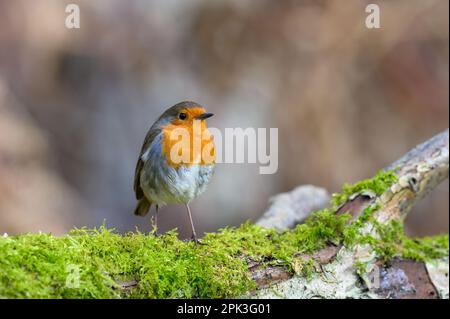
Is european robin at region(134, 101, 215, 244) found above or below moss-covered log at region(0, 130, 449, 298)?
above

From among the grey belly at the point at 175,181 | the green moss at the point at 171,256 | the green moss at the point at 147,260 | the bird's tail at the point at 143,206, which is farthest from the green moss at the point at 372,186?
the bird's tail at the point at 143,206

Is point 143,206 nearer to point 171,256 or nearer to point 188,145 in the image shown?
point 188,145

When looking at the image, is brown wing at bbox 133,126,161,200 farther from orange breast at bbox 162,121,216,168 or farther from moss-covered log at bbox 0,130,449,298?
moss-covered log at bbox 0,130,449,298

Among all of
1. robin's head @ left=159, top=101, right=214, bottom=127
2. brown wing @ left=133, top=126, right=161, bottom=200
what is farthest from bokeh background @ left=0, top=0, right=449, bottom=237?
robin's head @ left=159, top=101, right=214, bottom=127

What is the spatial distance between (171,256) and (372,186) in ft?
3.93

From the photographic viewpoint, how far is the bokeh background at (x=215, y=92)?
522 centimetres

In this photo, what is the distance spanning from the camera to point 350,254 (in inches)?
111

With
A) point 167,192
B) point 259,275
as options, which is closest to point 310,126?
point 167,192

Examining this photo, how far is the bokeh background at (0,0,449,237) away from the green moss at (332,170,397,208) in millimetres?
2633

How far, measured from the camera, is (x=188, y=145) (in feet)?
10.3

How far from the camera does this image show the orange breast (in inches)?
122

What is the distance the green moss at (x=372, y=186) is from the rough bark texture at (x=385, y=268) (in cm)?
3

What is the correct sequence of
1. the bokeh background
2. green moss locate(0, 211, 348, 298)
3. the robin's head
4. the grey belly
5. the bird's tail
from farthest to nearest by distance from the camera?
the bokeh background < the bird's tail < the robin's head < the grey belly < green moss locate(0, 211, 348, 298)

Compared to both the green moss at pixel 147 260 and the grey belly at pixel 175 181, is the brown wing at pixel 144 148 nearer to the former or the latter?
the grey belly at pixel 175 181
